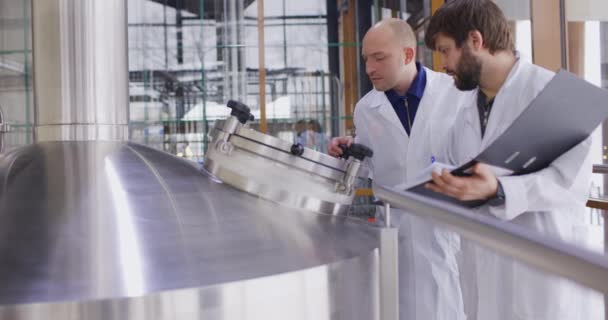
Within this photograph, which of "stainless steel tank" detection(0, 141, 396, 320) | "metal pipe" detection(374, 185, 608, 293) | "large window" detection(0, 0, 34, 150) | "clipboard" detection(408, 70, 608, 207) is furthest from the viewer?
"large window" detection(0, 0, 34, 150)

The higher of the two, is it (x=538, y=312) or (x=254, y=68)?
(x=254, y=68)

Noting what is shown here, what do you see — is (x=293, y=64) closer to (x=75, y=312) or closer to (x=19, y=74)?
(x=19, y=74)

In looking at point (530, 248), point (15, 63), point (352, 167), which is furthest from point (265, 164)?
point (15, 63)

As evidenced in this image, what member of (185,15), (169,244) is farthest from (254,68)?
(169,244)

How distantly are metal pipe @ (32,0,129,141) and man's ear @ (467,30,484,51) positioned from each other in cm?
74

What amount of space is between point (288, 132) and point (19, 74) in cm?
177

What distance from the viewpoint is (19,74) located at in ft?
13.1

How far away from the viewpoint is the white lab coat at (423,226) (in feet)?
6.09

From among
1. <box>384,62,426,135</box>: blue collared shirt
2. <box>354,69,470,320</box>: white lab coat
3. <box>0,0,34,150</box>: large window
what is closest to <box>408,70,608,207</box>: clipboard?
<box>354,69,470,320</box>: white lab coat

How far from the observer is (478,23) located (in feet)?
4.56

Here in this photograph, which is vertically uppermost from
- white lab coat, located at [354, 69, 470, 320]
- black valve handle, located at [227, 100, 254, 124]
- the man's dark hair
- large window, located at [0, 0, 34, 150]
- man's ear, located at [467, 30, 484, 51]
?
large window, located at [0, 0, 34, 150]

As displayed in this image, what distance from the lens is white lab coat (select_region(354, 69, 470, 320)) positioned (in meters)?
1.86

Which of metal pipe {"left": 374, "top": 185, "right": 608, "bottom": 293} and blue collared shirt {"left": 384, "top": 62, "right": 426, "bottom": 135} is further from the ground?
blue collared shirt {"left": 384, "top": 62, "right": 426, "bottom": 135}

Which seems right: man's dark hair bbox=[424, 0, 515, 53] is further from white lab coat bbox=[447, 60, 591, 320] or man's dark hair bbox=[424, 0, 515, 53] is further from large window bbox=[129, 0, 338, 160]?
large window bbox=[129, 0, 338, 160]
